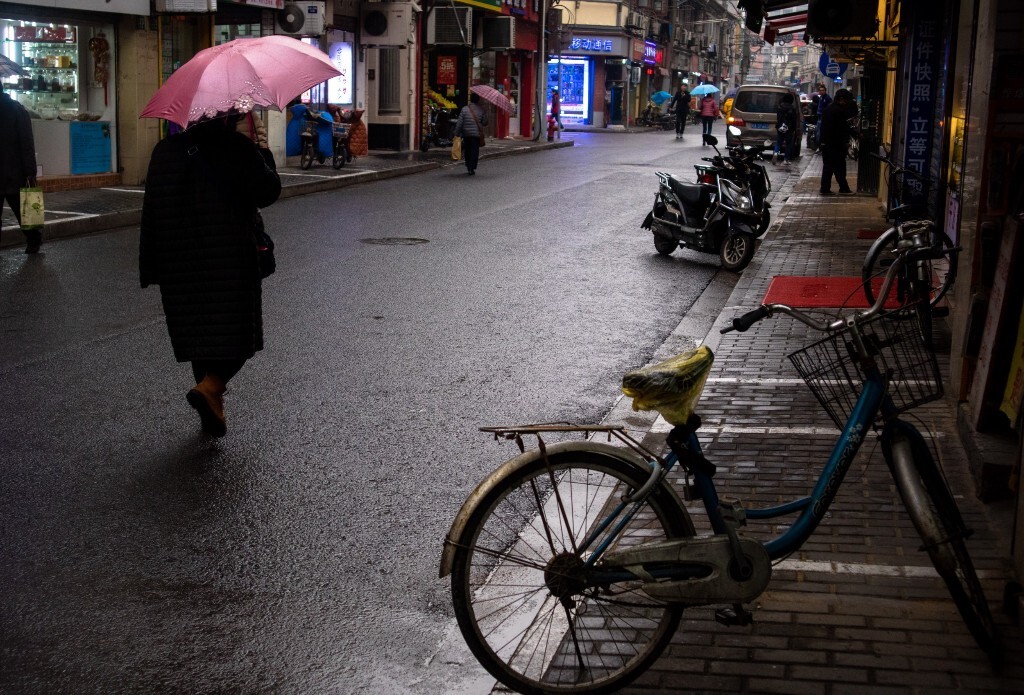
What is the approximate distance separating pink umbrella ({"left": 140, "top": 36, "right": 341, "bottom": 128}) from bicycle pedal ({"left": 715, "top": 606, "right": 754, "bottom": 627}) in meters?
3.46

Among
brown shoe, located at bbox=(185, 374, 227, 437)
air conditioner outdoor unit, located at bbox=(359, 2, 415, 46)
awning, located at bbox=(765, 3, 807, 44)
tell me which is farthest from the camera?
air conditioner outdoor unit, located at bbox=(359, 2, 415, 46)

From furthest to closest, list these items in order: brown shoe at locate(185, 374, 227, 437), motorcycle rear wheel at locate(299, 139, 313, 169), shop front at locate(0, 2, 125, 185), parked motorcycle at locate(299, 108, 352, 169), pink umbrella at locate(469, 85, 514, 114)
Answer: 1. pink umbrella at locate(469, 85, 514, 114)
2. parked motorcycle at locate(299, 108, 352, 169)
3. motorcycle rear wheel at locate(299, 139, 313, 169)
4. shop front at locate(0, 2, 125, 185)
5. brown shoe at locate(185, 374, 227, 437)

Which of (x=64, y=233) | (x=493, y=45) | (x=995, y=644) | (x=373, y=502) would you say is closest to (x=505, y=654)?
(x=995, y=644)

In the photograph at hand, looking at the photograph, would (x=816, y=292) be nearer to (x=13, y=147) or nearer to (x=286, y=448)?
(x=286, y=448)

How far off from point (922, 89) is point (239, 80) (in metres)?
11.4

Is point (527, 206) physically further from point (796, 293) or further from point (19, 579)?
point (19, 579)

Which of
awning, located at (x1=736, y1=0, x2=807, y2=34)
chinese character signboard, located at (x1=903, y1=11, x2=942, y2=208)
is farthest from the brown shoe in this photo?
awning, located at (x1=736, y1=0, x2=807, y2=34)

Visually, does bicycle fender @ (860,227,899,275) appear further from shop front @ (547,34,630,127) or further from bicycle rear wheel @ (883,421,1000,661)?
shop front @ (547,34,630,127)

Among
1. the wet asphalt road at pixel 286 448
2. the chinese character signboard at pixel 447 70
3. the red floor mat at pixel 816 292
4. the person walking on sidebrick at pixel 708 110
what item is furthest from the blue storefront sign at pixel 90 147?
the person walking on sidebrick at pixel 708 110

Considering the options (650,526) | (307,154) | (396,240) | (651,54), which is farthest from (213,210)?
(651,54)

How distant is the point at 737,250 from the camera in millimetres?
13586

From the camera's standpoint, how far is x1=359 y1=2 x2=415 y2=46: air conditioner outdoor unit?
30.9 m

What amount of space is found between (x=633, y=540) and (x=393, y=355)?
4977 mm

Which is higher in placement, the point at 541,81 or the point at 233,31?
the point at 233,31
